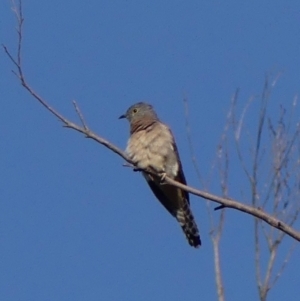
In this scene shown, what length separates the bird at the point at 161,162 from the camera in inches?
247

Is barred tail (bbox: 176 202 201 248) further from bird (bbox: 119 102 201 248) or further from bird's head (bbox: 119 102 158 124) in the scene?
bird's head (bbox: 119 102 158 124)

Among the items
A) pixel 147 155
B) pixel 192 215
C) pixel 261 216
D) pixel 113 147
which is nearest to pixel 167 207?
pixel 192 215

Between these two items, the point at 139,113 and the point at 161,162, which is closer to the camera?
the point at 161,162

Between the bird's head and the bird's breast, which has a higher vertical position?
the bird's head

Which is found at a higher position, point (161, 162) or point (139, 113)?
point (139, 113)

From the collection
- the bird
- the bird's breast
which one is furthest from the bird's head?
the bird's breast

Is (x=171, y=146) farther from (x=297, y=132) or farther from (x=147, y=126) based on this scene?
(x=297, y=132)

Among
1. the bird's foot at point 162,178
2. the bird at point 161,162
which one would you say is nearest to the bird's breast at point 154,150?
the bird at point 161,162

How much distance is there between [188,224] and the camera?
21.5 ft

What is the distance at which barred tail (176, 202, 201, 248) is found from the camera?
21.1 feet

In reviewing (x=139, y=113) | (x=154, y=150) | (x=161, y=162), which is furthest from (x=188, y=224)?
(x=139, y=113)

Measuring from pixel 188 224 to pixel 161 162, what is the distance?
1.97 feet

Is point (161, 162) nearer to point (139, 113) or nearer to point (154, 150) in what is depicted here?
point (154, 150)

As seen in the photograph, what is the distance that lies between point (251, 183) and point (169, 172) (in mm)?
1345
